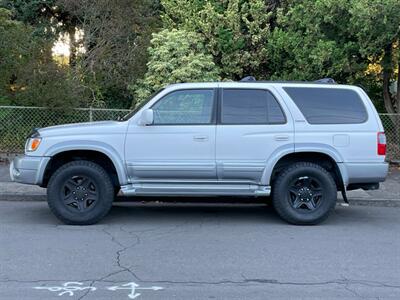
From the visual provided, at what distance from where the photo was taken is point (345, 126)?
301 inches

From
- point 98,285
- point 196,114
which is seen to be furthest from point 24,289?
point 196,114

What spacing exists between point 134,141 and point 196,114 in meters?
0.91

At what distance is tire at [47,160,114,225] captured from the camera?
7.50 meters

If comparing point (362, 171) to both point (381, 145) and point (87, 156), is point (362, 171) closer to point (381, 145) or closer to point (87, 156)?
point (381, 145)

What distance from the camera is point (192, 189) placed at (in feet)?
25.0

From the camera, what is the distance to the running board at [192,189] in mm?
7598

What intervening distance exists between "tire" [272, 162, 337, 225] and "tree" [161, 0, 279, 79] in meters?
6.65

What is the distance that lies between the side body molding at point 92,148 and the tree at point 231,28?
7.00 meters

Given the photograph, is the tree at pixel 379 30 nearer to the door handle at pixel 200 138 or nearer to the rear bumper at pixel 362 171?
the rear bumper at pixel 362 171

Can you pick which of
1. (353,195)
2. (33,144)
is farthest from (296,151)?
(33,144)

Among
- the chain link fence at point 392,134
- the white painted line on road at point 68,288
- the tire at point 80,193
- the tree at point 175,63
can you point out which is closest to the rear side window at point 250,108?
the tire at point 80,193

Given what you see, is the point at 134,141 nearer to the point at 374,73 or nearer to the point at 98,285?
the point at 98,285

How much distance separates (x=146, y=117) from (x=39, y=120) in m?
5.95

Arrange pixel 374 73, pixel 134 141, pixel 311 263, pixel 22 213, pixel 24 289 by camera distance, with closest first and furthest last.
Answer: pixel 24 289 < pixel 311 263 < pixel 134 141 < pixel 22 213 < pixel 374 73
